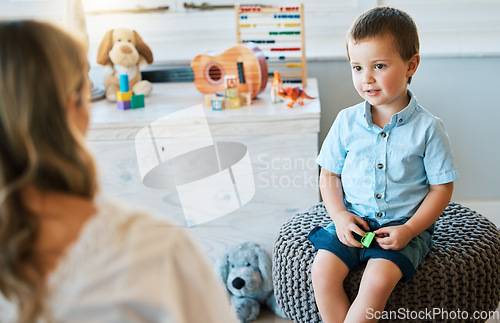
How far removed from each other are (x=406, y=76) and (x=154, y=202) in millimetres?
825

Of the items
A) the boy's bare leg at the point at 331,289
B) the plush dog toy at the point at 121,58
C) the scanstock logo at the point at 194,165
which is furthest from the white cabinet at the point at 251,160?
the boy's bare leg at the point at 331,289

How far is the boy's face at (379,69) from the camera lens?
1209 millimetres

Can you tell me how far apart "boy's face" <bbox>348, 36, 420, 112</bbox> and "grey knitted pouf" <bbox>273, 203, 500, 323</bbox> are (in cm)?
35

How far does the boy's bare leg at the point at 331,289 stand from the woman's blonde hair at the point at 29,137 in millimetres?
668

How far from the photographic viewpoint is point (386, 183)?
1266 millimetres

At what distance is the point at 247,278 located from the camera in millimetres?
1585

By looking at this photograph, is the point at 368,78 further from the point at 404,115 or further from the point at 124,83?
the point at 124,83

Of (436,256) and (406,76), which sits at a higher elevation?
(406,76)

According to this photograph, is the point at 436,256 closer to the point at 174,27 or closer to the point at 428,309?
the point at 428,309

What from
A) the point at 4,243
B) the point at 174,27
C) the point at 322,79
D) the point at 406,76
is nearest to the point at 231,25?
the point at 174,27

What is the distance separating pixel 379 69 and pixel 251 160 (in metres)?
0.52

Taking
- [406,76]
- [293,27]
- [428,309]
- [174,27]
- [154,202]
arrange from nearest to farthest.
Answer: [428,309]
[406,76]
[154,202]
[293,27]
[174,27]

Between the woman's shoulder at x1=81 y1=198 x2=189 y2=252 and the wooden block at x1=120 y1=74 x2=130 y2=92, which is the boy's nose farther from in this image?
the wooden block at x1=120 y1=74 x2=130 y2=92

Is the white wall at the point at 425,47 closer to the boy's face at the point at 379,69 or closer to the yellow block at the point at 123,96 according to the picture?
the yellow block at the point at 123,96
